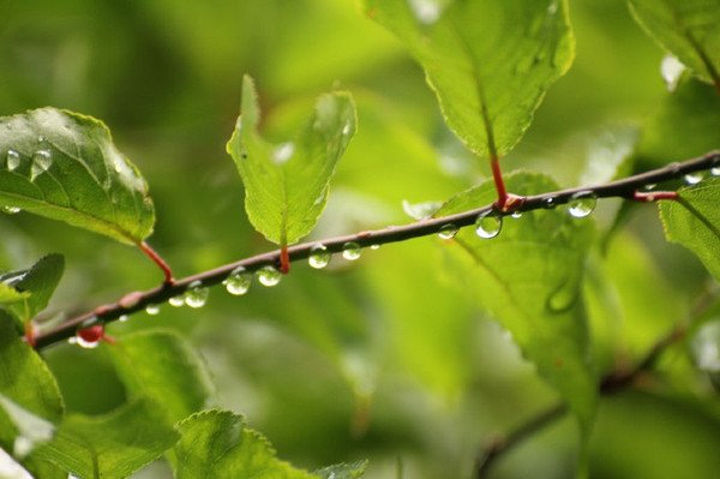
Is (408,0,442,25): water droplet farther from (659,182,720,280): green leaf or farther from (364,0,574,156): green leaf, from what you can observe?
(659,182,720,280): green leaf

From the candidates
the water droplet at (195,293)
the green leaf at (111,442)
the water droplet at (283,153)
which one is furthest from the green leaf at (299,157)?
the green leaf at (111,442)

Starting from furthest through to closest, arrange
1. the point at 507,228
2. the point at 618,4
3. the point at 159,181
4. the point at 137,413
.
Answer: the point at 618,4 → the point at 159,181 → the point at 507,228 → the point at 137,413

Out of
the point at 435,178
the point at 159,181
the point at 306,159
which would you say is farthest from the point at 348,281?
the point at 306,159

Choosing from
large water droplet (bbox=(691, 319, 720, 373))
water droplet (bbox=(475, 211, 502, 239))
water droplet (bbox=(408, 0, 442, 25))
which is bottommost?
large water droplet (bbox=(691, 319, 720, 373))

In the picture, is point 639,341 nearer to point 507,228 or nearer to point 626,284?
point 626,284

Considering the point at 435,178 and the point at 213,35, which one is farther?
the point at 213,35

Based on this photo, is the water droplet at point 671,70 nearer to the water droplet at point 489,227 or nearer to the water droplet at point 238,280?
the water droplet at point 489,227

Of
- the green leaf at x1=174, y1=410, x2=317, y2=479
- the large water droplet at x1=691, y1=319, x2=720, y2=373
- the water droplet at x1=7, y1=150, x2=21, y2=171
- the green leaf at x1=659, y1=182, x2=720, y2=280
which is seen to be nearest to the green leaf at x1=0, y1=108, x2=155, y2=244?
the water droplet at x1=7, y1=150, x2=21, y2=171
